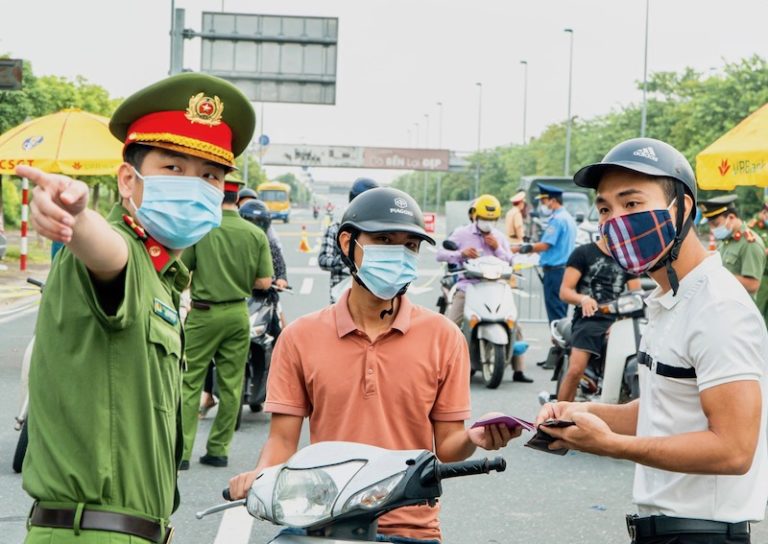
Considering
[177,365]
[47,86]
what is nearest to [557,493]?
[177,365]

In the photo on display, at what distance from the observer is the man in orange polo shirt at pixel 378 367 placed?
134 inches

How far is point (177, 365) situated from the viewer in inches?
119

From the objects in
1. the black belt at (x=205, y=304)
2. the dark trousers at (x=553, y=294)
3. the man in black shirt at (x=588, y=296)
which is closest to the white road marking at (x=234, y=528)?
the black belt at (x=205, y=304)

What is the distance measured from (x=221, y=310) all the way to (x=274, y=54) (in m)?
21.0

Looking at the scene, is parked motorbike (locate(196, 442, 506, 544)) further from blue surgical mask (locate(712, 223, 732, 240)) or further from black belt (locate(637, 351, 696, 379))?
blue surgical mask (locate(712, 223, 732, 240))

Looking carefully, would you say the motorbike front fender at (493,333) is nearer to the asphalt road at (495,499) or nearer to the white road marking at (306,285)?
the asphalt road at (495,499)

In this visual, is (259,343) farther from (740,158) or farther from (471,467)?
(471,467)

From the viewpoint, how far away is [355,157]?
317ft

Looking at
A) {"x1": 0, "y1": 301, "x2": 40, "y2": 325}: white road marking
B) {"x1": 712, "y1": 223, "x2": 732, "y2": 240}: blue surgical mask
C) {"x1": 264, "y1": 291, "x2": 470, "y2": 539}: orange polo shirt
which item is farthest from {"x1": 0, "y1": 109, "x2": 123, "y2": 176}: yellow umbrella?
{"x1": 264, "y1": 291, "x2": 470, "y2": 539}: orange polo shirt

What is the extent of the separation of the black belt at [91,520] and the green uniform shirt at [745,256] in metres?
9.14

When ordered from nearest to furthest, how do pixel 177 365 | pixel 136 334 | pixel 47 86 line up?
1. pixel 136 334
2. pixel 177 365
3. pixel 47 86

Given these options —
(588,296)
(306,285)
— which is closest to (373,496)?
(588,296)

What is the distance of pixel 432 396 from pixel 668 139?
52014 mm

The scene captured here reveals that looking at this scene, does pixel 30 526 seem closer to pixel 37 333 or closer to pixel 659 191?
pixel 37 333
